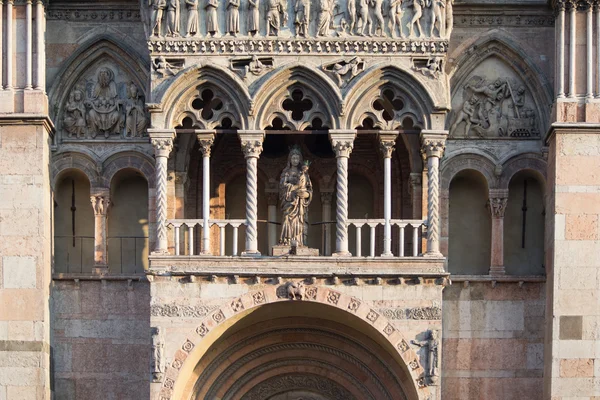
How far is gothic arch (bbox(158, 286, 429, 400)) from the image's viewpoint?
1082 inches

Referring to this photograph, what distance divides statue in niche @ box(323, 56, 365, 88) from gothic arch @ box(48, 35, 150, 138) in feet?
10.2

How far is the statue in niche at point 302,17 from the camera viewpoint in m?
28.0

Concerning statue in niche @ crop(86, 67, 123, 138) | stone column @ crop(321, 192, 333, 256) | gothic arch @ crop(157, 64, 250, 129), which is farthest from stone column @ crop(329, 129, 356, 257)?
statue in niche @ crop(86, 67, 123, 138)

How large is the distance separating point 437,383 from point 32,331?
20.2 ft

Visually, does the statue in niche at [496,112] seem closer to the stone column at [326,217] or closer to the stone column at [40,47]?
the stone column at [326,217]

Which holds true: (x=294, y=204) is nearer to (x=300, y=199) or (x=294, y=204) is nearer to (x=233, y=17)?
(x=300, y=199)

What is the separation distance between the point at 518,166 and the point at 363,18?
11.4 ft

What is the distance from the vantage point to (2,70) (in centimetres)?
2839

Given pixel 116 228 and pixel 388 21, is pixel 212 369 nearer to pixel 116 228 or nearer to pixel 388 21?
pixel 116 228

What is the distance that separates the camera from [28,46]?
28.5m

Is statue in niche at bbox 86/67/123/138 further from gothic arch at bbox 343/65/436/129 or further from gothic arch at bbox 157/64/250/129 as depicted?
gothic arch at bbox 343/65/436/129

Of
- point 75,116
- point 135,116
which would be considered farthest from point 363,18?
point 75,116

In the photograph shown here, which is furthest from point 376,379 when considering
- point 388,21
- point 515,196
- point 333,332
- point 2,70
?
point 2,70

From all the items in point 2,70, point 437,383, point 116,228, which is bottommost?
point 437,383
